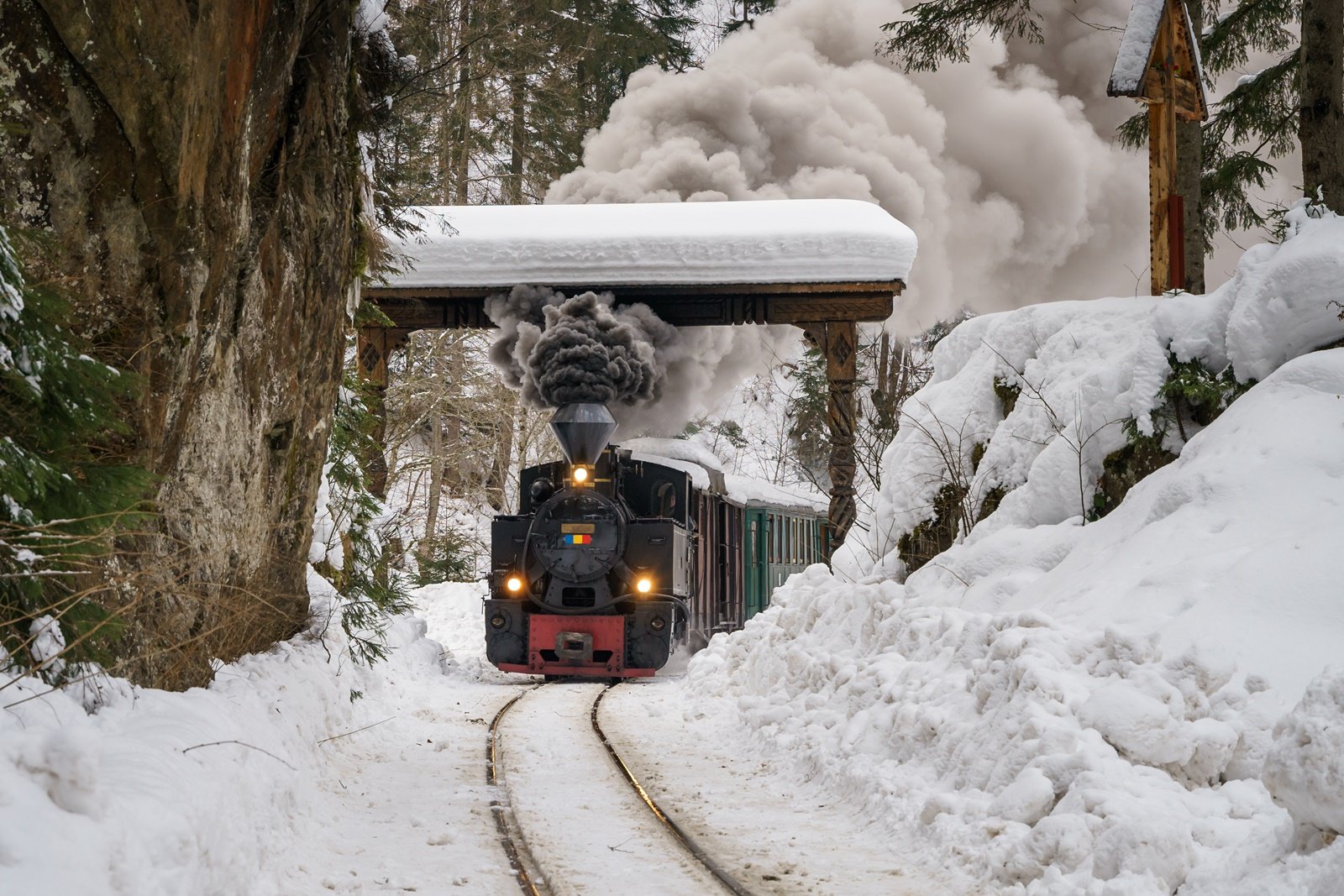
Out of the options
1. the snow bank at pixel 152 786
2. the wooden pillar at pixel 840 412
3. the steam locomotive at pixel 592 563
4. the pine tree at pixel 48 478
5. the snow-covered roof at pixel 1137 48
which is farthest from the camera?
the wooden pillar at pixel 840 412

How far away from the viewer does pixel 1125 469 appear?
340 inches

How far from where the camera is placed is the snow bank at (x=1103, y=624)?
475cm

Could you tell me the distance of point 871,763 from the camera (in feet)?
23.0

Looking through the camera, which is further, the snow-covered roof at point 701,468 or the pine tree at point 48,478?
the snow-covered roof at point 701,468

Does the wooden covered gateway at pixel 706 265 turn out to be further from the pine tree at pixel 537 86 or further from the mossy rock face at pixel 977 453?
the pine tree at pixel 537 86

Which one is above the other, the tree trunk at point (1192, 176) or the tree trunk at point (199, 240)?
the tree trunk at point (1192, 176)

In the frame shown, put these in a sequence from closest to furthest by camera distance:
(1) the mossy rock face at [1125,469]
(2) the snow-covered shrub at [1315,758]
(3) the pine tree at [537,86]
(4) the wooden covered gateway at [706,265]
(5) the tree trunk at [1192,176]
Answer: (2) the snow-covered shrub at [1315,758] → (1) the mossy rock face at [1125,469] → (5) the tree trunk at [1192,176] → (4) the wooden covered gateway at [706,265] → (3) the pine tree at [537,86]

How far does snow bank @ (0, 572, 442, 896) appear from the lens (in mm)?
3523

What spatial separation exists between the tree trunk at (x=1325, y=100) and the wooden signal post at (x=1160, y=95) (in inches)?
38.5

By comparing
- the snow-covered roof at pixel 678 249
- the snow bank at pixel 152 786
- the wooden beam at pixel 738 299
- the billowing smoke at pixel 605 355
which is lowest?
the snow bank at pixel 152 786

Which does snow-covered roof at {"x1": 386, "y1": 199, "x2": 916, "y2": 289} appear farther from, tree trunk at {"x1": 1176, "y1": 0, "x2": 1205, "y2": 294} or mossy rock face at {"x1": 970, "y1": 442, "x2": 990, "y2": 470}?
mossy rock face at {"x1": 970, "y1": 442, "x2": 990, "y2": 470}

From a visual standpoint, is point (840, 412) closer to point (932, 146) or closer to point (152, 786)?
point (932, 146)

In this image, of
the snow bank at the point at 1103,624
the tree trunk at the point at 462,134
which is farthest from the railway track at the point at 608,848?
the tree trunk at the point at 462,134

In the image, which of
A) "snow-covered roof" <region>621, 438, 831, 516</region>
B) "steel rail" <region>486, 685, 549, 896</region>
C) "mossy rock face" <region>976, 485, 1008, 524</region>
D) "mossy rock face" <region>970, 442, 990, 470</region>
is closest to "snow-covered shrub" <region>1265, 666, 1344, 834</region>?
"steel rail" <region>486, 685, 549, 896</region>
